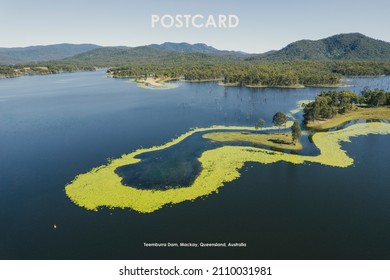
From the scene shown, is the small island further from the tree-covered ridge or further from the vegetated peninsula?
the tree-covered ridge

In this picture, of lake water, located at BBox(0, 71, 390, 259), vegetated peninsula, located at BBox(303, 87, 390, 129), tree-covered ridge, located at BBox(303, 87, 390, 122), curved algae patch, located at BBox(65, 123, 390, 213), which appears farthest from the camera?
tree-covered ridge, located at BBox(303, 87, 390, 122)

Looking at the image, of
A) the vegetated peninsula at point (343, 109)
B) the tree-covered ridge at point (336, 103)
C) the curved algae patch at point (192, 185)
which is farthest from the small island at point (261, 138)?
the tree-covered ridge at point (336, 103)

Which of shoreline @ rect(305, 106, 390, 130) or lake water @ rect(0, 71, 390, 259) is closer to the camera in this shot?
lake water @ rect(0, 71, 390, 259)

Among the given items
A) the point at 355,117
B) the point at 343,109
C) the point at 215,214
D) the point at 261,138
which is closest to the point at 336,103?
the point at 343,109

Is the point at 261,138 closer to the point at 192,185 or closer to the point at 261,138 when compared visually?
the point at 261,138

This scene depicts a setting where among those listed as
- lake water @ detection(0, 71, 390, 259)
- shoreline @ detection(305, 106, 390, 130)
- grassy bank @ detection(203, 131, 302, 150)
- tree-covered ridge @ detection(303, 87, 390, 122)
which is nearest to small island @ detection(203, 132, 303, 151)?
grassy bank @ detection(203, 131, 302, 150)

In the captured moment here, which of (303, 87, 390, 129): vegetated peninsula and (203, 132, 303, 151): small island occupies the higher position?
(303, 87, 390, 129): vegetated peninsula

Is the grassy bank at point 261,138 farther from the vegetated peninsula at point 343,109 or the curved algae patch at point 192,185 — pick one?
the vegetated peninsula at point 343,109
